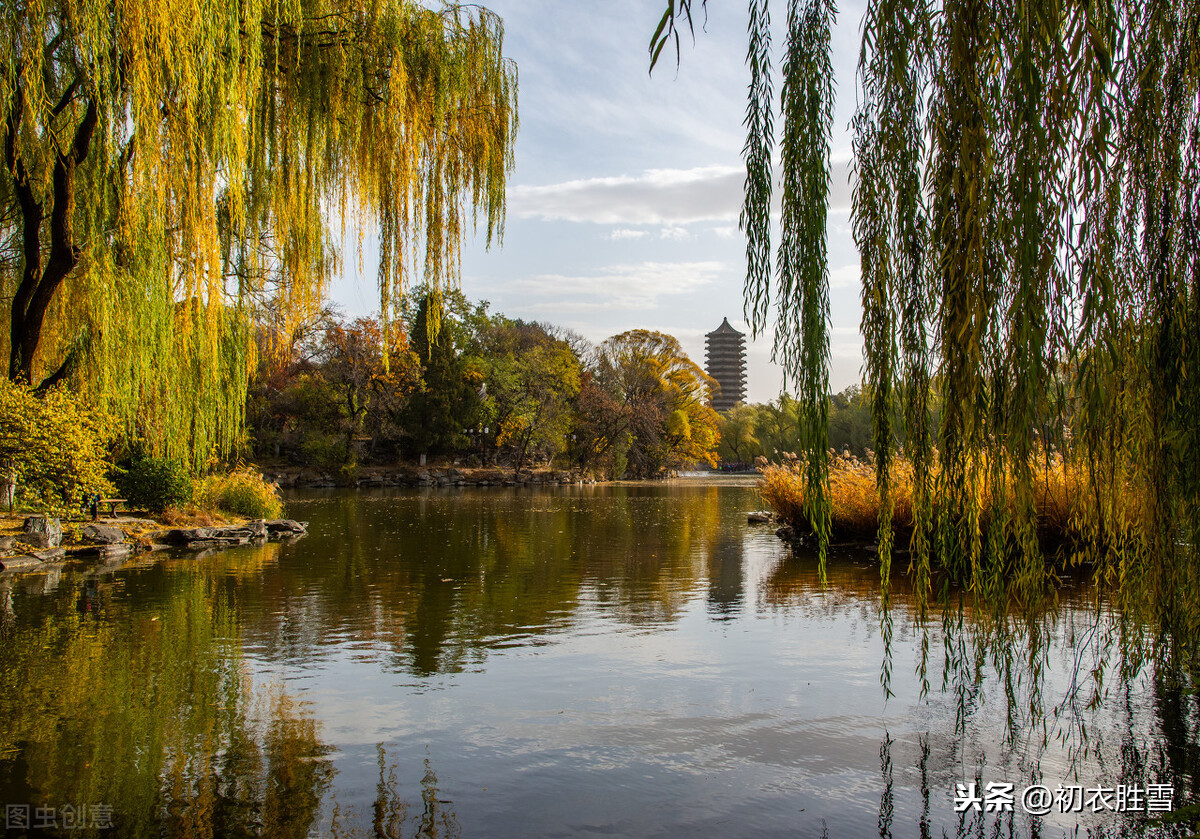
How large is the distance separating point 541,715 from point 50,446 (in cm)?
806

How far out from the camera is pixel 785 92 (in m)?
2.71

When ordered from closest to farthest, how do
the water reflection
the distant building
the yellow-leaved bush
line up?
the water reflection, the yellow-leaved bush, the distant building

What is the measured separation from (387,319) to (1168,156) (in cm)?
428

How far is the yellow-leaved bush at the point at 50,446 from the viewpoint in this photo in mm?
8984

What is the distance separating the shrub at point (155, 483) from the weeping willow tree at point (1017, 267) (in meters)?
13.9

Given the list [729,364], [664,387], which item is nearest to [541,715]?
[664,387]

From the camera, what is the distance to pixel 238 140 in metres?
4.78

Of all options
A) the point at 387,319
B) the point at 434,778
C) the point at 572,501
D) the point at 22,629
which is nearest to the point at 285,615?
the point at 22,629

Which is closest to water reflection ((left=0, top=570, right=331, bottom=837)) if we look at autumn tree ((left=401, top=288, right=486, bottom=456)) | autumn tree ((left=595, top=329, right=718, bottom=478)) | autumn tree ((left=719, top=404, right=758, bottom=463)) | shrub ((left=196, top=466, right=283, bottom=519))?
shrub ((left=196, top=466, right=283, bottom=519))

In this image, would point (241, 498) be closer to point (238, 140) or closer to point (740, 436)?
point (238, 140)

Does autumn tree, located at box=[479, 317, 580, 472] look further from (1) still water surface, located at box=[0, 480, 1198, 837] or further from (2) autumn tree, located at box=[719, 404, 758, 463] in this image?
(2) autumn tree, located at box=[719, 404, 758, 463]

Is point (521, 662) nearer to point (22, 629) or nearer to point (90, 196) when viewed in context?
point (22, 629)

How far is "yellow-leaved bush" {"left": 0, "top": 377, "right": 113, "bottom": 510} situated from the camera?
29.5ft

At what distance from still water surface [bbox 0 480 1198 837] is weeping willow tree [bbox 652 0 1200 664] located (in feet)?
1.73
